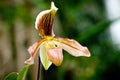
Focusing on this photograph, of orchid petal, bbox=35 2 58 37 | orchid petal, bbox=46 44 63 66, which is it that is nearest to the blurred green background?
orchid petal, bbox=35 2 58 37

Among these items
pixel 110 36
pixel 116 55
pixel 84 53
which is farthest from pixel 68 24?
pixel 84 53

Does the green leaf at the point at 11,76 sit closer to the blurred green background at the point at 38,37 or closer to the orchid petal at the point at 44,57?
the orchid petal at the point at 44,57

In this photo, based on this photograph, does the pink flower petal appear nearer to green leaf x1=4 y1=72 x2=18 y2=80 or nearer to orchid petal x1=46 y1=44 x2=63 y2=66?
orchid petal x1=46 y1=44 x2=63 y2=66

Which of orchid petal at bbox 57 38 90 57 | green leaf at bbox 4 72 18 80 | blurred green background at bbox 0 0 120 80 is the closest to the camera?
green leaf at bbox 4 72 18 80

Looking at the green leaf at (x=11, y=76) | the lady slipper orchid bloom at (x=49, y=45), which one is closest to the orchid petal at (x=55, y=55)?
the lady slipper orchid bloom at (x=49, y=45)

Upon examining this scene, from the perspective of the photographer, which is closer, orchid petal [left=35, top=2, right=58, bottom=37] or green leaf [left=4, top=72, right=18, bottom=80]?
green leaf [left=4, top=72, right=18, bottom=80]

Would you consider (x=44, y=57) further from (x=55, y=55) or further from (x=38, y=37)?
(x=38, y=37)
